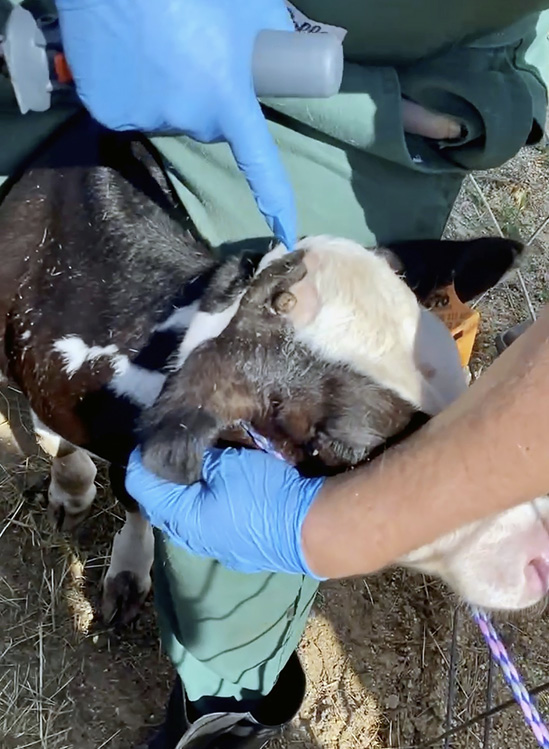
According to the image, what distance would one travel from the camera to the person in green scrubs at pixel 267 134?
154 cm

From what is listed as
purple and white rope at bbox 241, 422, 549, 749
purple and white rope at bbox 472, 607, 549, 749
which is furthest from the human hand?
purple and white rope at bbox 472, 607, 549, 749

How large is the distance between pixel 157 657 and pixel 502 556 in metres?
1.61

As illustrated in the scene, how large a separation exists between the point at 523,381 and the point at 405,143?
→ 2.88 feet

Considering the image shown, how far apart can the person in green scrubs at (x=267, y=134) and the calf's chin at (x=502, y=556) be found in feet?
2.27

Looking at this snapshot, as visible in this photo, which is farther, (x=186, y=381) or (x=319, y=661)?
(x=319, y=661)

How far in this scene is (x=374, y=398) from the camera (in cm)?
189

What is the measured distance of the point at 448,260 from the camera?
2240 millimetres

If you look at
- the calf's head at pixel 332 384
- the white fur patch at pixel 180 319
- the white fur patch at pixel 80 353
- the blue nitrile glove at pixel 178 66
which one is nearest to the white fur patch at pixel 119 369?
the white fur patch at pixel 80 353

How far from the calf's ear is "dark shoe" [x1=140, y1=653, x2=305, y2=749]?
4.31 ft

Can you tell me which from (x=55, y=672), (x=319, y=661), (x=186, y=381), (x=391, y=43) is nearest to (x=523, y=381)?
(x=186, y=381)

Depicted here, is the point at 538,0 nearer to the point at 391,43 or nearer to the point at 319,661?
the point at 391,43

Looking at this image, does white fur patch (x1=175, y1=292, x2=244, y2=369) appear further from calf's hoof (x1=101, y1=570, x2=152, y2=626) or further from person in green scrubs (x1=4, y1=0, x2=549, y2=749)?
calf's hoof (x1=101, y1=570, x2=152, y2=626)

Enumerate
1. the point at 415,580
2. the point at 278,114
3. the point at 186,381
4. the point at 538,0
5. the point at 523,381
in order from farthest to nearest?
the point at 415,580, the point at 278,114, the point at 186,381, the point at 538,0, the point at 523,381

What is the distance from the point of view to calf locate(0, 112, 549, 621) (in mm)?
1913
